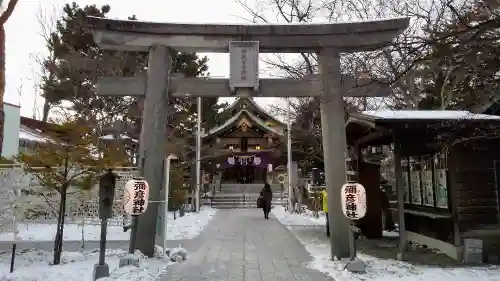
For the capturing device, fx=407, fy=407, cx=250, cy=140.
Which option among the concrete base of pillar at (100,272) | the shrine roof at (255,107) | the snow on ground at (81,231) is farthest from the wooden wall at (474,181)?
the shrine roof at (255,107)

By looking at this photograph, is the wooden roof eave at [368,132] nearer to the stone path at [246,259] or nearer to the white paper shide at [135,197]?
the stone path at [246,259]

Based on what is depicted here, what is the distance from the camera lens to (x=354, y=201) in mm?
8367

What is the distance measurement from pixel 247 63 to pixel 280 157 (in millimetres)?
26578

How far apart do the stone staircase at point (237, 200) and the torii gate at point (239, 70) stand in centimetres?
2135

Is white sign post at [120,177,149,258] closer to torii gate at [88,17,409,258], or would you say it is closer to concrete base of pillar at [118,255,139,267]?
concrete base of pillar at [118,255,139,267]

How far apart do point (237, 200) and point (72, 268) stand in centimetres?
2445

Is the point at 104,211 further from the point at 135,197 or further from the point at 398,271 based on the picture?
the point at 398,271

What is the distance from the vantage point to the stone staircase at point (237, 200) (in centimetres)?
3109

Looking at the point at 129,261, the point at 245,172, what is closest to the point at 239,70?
the point at 129,261

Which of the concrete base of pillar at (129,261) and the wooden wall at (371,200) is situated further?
the wooden wall at (371,200)

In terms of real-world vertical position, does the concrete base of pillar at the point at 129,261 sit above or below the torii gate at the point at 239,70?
below

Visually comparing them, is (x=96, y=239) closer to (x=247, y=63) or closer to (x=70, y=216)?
(x=70, y=216)

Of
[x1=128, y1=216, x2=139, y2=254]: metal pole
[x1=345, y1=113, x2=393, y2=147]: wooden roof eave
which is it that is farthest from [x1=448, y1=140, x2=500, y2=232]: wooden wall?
[x1=128, y1=216, x2=139, y2=254]: metal pole

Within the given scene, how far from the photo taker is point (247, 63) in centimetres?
1004
